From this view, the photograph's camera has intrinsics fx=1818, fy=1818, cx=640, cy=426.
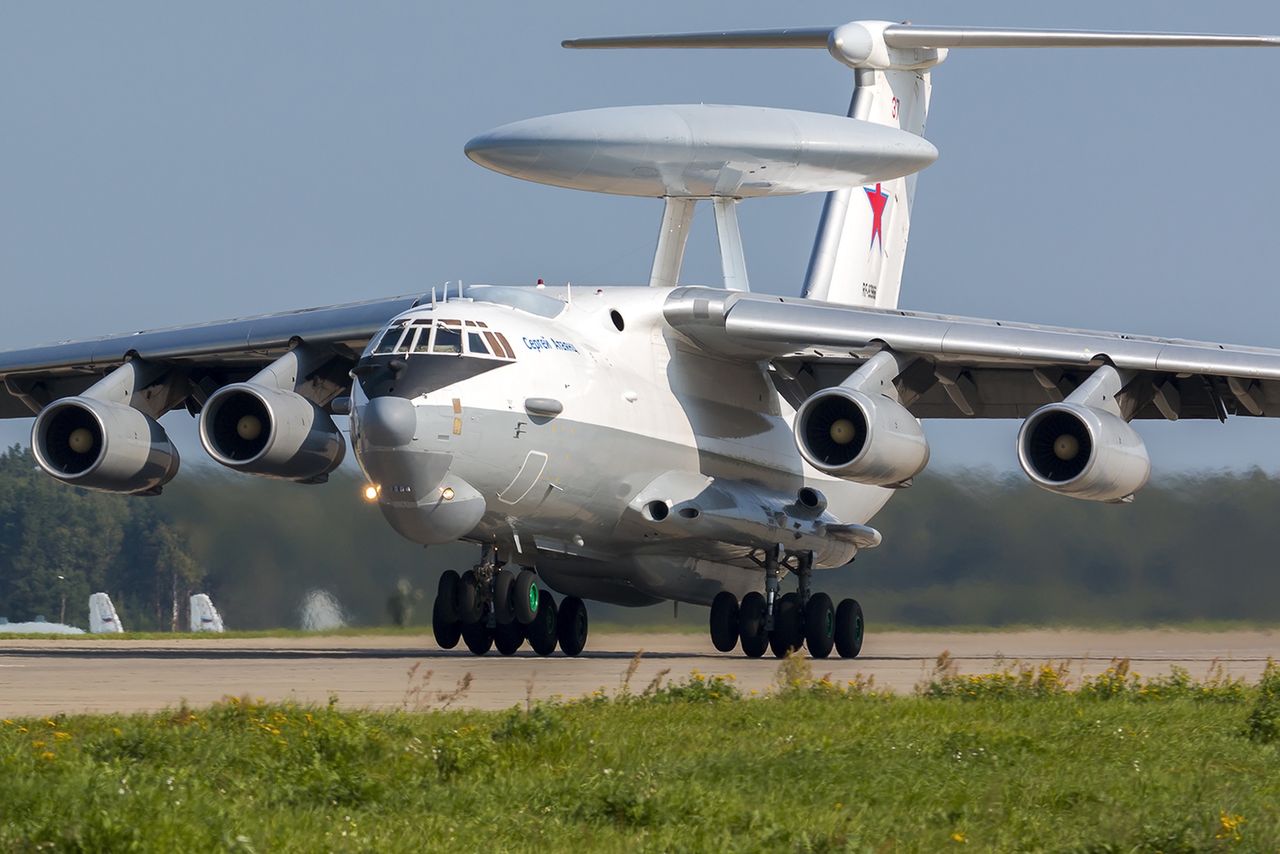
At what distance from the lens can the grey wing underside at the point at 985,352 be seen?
48.9 ft

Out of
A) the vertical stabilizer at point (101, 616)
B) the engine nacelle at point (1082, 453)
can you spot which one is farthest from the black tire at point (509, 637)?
the vertical stabilizer at point (101, 616)

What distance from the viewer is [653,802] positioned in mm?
5660

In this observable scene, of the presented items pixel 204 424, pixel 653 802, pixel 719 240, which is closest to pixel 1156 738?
pixel 653 802

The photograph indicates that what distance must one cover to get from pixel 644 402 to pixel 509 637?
2364 mm

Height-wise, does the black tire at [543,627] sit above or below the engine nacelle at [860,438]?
below

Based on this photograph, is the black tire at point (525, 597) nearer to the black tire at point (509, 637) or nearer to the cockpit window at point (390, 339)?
the black tire at point (509, 637)

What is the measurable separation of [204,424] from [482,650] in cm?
302

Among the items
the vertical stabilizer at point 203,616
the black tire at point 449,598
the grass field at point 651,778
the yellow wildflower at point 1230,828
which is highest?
the yellow wildflower at point 1230,828

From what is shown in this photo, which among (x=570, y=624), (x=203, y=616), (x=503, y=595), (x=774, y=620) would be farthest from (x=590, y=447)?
(x=203, y=616)

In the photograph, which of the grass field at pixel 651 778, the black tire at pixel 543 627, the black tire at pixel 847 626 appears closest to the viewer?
the grass field at pixel 651 778

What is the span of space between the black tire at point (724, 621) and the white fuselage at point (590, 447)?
1.12 ft

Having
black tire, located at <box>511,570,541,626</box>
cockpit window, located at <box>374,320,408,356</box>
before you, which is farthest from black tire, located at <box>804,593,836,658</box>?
cockpit window, located at <box>374,320,408,356</box>

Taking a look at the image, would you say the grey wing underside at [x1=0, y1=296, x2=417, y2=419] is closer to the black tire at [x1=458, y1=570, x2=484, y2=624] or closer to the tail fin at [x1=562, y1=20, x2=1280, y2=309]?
the black tire at [x1=458, y1=570, x2=484, y2=624]

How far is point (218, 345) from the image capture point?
1630 cm
